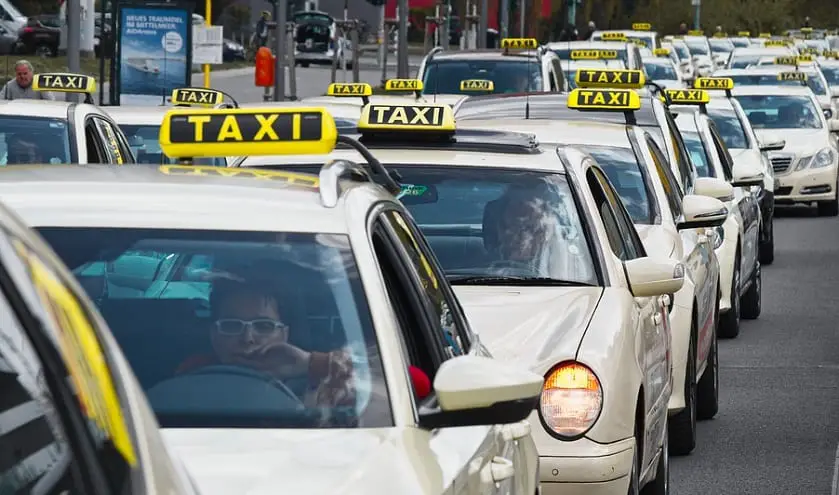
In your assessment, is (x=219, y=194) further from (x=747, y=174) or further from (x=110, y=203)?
(x=747, y=174)

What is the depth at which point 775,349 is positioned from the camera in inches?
525

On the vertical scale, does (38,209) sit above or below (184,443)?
above

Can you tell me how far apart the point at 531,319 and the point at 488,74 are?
626 inches

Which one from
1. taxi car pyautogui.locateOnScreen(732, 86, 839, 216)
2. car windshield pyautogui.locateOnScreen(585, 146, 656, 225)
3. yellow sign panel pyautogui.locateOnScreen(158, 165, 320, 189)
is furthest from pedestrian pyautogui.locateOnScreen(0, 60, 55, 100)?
yellow sign panel pyautogui.locateOnScreen(158, 165, 320, 189)

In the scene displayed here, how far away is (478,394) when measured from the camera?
367 cm

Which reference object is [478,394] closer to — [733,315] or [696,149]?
[733,315]

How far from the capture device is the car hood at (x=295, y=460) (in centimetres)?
342

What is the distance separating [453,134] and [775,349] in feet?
18.6

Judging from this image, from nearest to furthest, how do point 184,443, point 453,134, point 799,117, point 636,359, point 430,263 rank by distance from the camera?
point 184,443
point 430,263
point 636,359
point 453,134
point 799,117

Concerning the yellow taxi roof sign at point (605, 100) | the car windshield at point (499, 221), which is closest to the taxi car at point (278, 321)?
the car windshield at point (499, 221)

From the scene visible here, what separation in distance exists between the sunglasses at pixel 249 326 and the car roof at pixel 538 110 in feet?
28.7

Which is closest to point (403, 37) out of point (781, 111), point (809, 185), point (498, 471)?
point (781, 111)

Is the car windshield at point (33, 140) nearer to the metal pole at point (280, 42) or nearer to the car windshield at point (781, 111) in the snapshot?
the car windshield at point (781, 111)

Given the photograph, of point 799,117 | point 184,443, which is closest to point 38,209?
point 184,443
